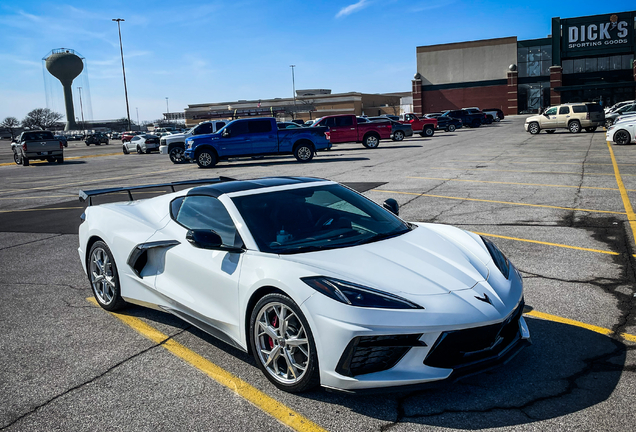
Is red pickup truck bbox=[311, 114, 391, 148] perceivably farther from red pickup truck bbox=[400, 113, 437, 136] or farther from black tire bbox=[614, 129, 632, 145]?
black tire bbox=[614, 129, 632, 145]

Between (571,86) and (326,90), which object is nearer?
(571,86)

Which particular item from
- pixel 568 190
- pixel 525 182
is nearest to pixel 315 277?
pixel 568 190

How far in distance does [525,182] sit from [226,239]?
10.9 metres

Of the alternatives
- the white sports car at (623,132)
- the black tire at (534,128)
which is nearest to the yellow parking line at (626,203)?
the white sports car at (623,132)

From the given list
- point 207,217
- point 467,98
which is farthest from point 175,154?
point 467,98

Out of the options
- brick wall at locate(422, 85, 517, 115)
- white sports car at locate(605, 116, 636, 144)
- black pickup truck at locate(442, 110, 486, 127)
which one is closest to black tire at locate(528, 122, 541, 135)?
white sports car at locate(605, 116, 636, 144)

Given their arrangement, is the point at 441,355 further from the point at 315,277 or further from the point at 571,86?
the point at 571,86

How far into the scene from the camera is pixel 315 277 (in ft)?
11.2

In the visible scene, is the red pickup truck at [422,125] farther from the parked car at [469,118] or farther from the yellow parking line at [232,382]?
the yellow parking line at [232,382]

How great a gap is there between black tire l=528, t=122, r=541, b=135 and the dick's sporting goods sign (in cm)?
3801

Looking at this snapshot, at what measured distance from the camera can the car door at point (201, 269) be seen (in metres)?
3.93

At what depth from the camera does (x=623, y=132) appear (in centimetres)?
2259

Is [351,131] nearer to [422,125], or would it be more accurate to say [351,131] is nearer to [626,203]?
[422,125]

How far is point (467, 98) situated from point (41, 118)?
4909 inches
